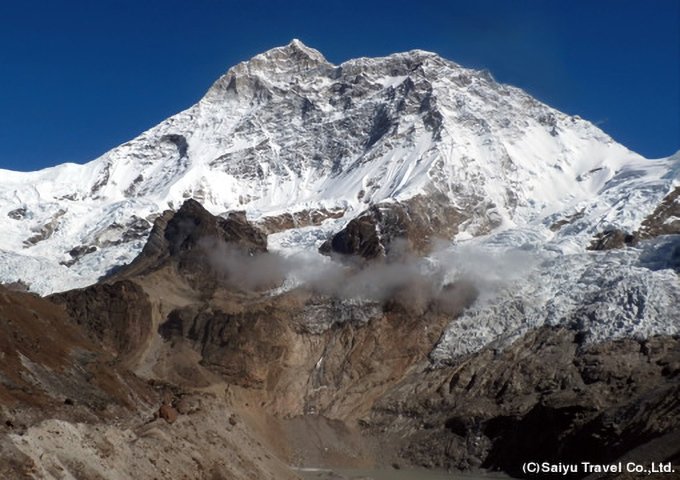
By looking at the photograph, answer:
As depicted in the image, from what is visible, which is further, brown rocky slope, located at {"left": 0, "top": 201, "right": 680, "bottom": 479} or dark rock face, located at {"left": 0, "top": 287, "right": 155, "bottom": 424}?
brown rocky slope, located at {"left": 0, "top": 201, "right": 680, "bottom": 479}

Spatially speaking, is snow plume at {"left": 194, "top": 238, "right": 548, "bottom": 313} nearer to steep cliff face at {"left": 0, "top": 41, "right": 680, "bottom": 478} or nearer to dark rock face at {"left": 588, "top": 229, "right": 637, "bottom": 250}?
steep cliff face at {"left": 0, "top": 41, "right": 680, "bottom": 478}

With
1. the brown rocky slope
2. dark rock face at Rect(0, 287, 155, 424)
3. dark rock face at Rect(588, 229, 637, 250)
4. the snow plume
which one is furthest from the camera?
dark rock face at Rect(588, 229, 637, 250)

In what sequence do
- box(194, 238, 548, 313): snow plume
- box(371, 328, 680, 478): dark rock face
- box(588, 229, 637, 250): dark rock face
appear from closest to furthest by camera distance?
box(371, 328, 680, 478): dark rock face < box(194, 238, 548, 313): snow plume < box(588, 229, 637, 250): dark rock face

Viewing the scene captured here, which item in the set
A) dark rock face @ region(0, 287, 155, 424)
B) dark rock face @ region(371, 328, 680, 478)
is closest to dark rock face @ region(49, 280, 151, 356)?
dark rock face @ region(371, 328, 680, 478)

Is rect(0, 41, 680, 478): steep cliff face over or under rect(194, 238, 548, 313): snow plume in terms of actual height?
under

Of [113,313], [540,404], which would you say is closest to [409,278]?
[113,313]

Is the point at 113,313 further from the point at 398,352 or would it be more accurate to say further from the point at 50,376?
the point at 50,376

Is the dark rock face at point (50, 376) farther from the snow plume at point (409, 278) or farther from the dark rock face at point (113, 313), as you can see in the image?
the snow plume at point (409, 278)
